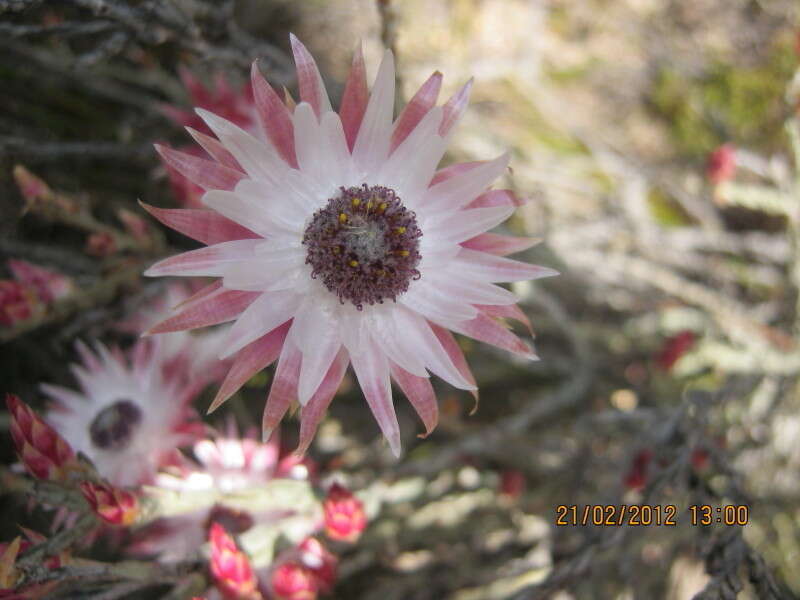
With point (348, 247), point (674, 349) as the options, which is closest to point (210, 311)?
point (348, 247)

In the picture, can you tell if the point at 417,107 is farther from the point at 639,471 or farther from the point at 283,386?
the point at 639,471

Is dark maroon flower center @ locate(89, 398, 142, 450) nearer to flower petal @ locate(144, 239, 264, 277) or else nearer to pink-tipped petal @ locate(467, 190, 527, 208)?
flower petal @ locate(144, 239, 264, 277)

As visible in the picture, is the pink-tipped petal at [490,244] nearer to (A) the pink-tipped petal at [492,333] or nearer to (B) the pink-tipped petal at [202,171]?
(A) the pink-tipped petal at [492,333]

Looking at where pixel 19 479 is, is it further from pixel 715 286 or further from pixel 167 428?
pixel 715 286

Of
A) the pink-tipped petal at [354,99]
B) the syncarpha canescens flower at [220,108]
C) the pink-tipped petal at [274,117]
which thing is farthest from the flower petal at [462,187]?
the syncarpha canescens flower at [220,108]

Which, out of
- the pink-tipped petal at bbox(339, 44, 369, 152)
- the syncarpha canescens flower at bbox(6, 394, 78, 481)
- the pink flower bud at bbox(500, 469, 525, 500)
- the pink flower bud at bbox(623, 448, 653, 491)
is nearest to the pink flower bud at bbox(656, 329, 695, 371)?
the pink flower bud at bbox(623, 448, 653, 491)

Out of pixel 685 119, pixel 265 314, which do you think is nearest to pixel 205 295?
pixel 265 314
